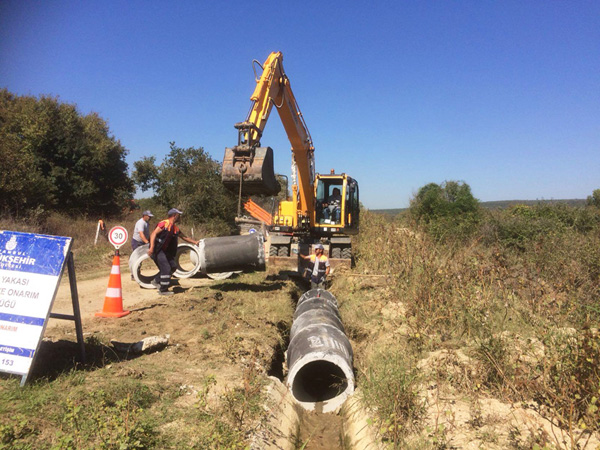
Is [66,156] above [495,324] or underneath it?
above

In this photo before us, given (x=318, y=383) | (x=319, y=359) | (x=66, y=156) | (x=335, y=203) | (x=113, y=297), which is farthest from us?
(x=66, y=156)

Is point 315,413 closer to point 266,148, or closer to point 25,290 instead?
point 25,290

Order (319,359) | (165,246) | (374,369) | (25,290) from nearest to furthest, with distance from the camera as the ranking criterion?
1. (25,290)
2. (319,359)
3. (374,369)
4. (165,246)

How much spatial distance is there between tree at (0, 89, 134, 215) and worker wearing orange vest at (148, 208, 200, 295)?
10.0 metres

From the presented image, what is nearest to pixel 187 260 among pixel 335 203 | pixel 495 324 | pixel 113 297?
pixel 335 203

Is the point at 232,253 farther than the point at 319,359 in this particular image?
Yes

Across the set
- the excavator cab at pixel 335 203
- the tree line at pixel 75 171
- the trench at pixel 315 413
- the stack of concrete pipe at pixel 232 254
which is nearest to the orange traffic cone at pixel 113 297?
the stack of concrete pipe at pixel 232 254

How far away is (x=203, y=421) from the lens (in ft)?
11.9


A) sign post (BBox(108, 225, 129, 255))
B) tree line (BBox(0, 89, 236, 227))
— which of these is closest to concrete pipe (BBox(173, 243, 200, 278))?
sign post (BBox(108, 225, 129, 255))

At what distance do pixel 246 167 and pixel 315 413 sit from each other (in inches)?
182

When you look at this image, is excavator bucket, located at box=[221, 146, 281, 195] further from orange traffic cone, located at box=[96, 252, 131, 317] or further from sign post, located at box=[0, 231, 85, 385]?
sign post, located at box=[0, 231, 85, 385]

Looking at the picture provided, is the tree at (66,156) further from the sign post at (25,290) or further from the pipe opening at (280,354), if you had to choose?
the sign post at (25,290)

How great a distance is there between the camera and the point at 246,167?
26.2ft

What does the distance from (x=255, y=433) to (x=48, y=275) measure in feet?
8.40
